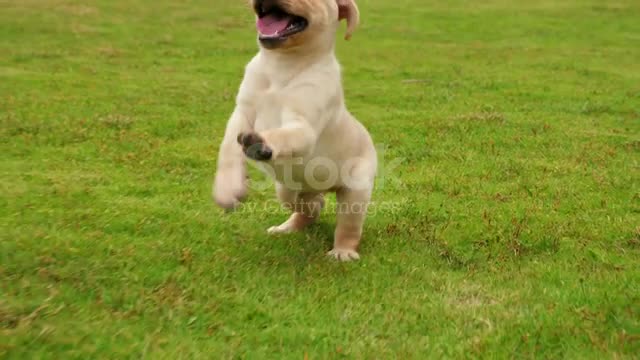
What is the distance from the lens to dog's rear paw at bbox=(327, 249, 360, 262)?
687cm

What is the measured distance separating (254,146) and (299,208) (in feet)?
7.73

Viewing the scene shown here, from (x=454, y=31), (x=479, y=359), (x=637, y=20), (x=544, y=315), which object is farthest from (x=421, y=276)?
(x=637, y=20)

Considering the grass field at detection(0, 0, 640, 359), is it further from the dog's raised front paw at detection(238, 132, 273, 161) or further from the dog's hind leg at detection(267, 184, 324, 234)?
the dog's raised front paw at detection(238, 132, 273, 161)

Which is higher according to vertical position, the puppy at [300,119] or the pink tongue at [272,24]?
the pink tongue at [272,24]

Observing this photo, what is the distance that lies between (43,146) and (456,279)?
7.13 metres

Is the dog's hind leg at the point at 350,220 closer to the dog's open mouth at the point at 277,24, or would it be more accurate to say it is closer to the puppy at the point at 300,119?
the puppy at the point at 300,119

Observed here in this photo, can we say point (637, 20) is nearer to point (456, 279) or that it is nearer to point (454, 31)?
point (454, 31)

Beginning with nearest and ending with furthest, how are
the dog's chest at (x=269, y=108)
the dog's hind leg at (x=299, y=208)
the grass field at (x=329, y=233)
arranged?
1. the grass field at (x=329, y=233)
2. the dog's chest at (x=269, y=108)
3. the dog's hind leg at (x=299, y=208)

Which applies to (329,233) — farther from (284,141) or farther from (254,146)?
(254,146)

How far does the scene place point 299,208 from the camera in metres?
7.65

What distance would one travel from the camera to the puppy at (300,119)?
6.02 m

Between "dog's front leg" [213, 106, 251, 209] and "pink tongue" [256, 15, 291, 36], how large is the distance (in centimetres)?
71

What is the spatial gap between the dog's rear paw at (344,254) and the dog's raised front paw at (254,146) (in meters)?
1.73

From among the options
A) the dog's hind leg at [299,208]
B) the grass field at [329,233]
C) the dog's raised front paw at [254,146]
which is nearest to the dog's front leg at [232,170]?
the dog's raised front paw at [254,146]
